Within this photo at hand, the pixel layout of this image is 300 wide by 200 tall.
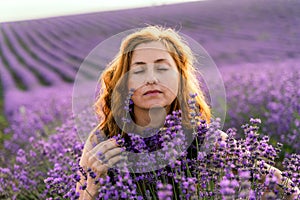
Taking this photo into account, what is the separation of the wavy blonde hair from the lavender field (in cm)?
20

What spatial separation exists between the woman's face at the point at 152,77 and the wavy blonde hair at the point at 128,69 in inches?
1.9

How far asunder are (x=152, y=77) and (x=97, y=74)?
5.01 metres

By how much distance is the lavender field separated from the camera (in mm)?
3078

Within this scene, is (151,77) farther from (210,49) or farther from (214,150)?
(210,49)

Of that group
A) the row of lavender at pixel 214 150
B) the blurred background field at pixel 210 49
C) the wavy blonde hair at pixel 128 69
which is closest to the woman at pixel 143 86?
the wavy blonde hair at pixel 128 69

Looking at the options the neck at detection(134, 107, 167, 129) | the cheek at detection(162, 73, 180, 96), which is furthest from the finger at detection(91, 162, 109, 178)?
the cheek at detection(162, 73, 180, 96)

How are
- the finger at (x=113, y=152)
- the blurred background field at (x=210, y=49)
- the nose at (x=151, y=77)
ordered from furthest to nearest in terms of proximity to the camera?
the blurred background field at (x=210, y=49), the nose at (x=151, y=77), the finger at (x=113, y=152)

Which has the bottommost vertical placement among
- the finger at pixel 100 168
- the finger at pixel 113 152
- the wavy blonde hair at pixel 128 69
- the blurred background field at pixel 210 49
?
the blurred background field at pixel 210 49

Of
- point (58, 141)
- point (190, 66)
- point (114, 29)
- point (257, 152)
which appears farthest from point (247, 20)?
point (257, 152)

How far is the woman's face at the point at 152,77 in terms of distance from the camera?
194 cm

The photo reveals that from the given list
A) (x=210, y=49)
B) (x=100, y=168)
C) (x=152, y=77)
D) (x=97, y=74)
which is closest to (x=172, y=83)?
(x=152, y=77)

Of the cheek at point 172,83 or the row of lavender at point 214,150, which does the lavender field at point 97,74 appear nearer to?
the row of lavender at point 214,150

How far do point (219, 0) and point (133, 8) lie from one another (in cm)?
207

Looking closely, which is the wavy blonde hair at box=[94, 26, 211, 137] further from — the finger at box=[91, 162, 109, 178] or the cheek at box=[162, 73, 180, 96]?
the finger at box=[91, 162, 109, 178]
